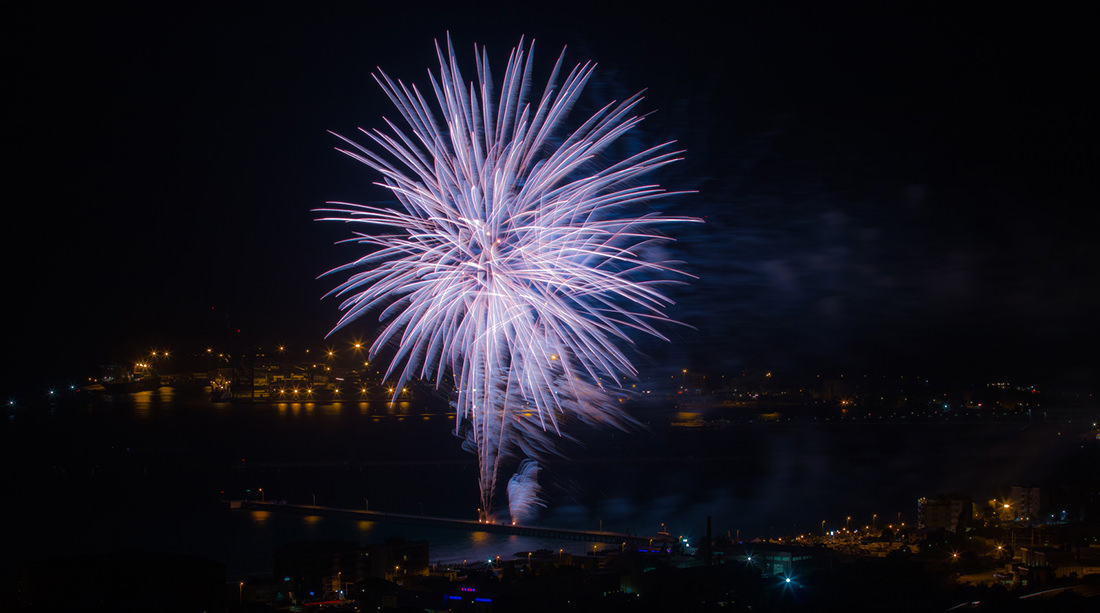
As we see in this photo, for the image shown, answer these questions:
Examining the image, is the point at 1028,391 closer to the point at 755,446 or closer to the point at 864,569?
the point at 755,446

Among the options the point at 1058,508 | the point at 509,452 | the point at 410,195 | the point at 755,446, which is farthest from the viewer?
the point at 755,446

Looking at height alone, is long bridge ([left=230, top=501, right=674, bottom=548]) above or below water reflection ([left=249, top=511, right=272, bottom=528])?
above

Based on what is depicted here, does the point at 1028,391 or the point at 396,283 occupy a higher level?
the point at 396,283

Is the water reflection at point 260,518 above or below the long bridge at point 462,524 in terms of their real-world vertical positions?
below

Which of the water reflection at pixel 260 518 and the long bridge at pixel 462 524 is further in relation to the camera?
the water reflection at pixel 260 518

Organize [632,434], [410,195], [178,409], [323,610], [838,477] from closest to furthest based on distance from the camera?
[323,610]
[410,195]
[838,477]
[632,434]
[178,409]

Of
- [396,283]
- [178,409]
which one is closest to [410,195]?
[396,283]

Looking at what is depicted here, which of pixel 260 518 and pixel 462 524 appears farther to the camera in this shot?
pixel 260 518

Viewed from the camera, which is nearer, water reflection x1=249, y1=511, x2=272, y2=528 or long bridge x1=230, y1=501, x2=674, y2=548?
long bridge x1=230, y1=501, x2=674, y2=548
